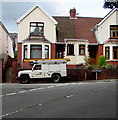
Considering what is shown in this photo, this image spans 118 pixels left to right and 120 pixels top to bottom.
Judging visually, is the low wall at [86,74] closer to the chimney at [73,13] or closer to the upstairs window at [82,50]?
the upstairs window at [82,50]

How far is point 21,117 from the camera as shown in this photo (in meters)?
6.88

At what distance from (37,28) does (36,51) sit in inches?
123

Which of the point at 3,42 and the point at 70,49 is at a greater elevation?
the point at 3,42

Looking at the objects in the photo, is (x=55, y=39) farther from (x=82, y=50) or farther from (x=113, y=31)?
(x=113, y=31)

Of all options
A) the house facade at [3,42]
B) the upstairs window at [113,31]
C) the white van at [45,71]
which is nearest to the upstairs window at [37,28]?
the house facade at [3,42]

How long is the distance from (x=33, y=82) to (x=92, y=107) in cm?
1392

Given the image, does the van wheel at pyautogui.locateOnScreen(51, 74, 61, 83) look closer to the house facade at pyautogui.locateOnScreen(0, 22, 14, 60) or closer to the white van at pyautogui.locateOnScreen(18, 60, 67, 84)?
the white van at pyautogui.locateOnScreen(18, 60, 67, 84)

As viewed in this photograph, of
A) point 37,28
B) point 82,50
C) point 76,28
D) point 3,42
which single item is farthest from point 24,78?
point 3,42

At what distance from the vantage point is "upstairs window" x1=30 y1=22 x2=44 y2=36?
2791 centimetres

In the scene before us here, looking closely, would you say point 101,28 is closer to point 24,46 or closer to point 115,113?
point 24,46

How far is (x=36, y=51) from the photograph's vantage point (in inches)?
1083

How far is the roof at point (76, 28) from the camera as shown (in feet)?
99.8

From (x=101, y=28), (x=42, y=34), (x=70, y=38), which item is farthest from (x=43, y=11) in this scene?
(x=101, y=28)

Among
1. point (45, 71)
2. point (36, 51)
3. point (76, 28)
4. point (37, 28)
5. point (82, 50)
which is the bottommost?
point (45, 71)
